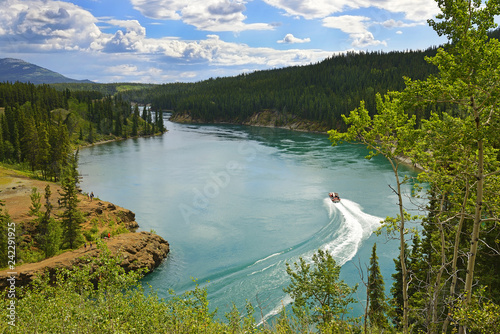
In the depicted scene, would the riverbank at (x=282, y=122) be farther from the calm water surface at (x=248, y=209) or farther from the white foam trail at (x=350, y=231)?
the white foam trail at (x=350, y=231)

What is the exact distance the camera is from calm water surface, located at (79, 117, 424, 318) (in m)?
33.8

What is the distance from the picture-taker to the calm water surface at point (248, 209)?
33812 mm

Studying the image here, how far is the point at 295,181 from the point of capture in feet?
216

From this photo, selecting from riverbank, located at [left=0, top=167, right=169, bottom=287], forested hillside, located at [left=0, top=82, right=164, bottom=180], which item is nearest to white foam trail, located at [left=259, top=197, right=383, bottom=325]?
riverbank, located at [left=0, top=167, right=169, bottom=287]

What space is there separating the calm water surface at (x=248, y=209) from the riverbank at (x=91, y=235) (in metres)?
2.01

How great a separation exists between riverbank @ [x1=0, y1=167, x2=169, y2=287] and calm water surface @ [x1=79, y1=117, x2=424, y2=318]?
2005 millimetres

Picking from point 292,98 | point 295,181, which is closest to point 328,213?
point 295,181

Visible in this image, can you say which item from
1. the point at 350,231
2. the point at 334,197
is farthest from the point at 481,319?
the point at 334,197

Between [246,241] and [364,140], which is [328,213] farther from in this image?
[364,140]

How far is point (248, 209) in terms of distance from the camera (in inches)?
2023

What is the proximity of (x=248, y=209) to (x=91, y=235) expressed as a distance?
21.2 m

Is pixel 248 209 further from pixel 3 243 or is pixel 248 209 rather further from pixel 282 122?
pixel 282 122

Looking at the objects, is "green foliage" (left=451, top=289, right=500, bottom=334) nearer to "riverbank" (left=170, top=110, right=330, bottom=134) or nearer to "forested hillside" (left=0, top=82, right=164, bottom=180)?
"forested hillside" (left=0, top=82, right=164, bottom=180)

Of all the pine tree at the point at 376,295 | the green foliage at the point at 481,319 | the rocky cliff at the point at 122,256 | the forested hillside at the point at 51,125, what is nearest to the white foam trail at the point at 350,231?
the pine tree at the point at 376,295
